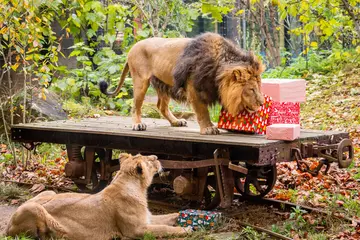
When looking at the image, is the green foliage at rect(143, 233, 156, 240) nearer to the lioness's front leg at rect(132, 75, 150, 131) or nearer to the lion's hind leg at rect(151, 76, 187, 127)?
the lioness's front leg at rect(132, 75, 150, 131)

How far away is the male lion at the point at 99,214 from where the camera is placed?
19.4 feet

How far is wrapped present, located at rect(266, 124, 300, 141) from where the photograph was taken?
6.30 metres

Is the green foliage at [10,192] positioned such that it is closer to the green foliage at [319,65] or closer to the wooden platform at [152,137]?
the wooden platform at [152,137]

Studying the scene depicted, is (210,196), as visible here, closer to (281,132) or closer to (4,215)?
(281,132)

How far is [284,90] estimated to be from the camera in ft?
22.5

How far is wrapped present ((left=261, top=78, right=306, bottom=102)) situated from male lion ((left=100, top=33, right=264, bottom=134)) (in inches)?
8.8

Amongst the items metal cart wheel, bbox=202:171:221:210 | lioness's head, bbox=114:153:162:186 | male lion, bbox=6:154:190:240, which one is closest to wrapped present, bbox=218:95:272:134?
metal cart wheel, bbox=202:171:221:210

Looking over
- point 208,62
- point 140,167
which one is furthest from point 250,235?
point 208,62

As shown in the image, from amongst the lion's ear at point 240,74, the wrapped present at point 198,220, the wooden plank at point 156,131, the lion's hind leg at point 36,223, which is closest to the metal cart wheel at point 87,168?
the wooden plank at point 156,131

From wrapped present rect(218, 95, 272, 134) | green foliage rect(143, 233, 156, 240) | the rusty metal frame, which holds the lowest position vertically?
green foliage rect(143, 233, 156, 240)

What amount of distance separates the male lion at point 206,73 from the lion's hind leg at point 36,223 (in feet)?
6.38

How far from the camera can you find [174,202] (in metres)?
7.59

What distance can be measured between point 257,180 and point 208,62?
1.52 m

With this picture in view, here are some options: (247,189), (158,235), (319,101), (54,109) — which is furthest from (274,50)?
(158,235)
